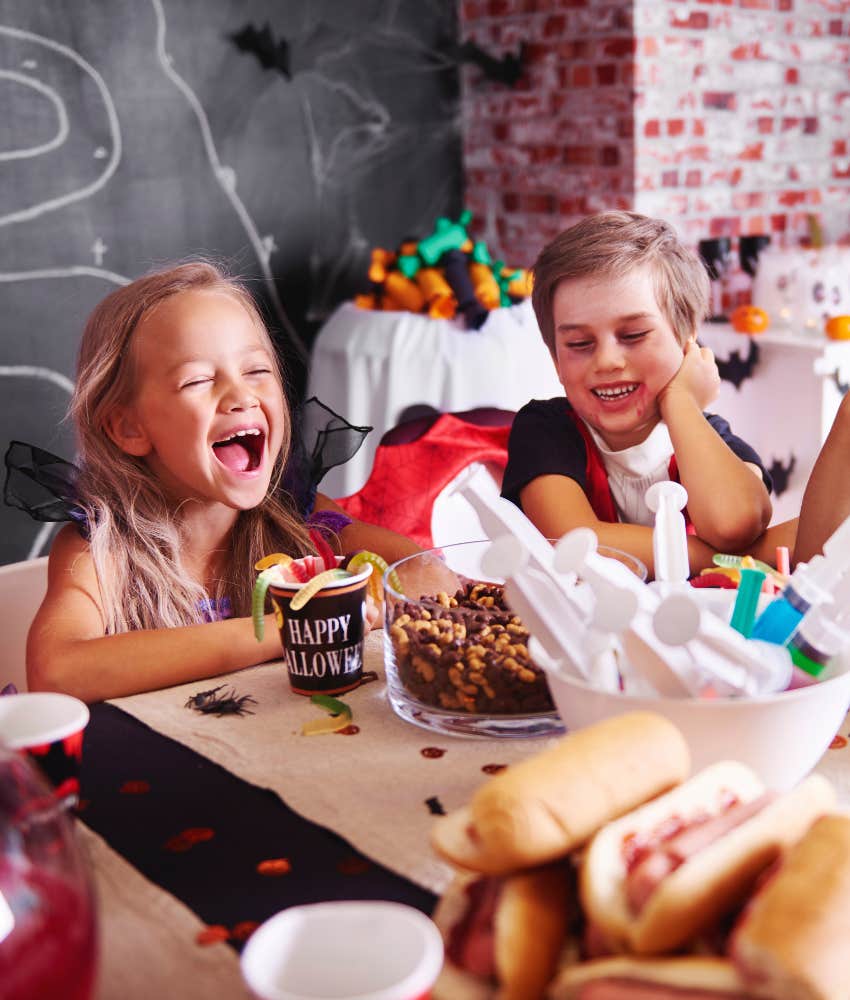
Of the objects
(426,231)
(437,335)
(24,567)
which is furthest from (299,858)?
(426,231)

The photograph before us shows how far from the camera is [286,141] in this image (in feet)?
11.3

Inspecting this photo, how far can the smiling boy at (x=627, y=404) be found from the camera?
152 centimetres

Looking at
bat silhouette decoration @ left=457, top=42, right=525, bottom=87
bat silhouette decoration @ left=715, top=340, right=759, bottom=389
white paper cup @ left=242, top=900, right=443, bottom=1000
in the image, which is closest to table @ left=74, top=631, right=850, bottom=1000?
white paper cup @ left=242, top=900, right=443, bottom=1000

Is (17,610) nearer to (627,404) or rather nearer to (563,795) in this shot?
(627,404)

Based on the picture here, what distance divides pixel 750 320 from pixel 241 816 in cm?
270

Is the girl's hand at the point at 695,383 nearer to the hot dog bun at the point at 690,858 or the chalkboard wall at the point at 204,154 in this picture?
the hot dog bun at the point at 690,858

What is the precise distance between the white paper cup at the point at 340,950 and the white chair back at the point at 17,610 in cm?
92

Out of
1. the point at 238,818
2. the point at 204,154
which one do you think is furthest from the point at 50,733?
the point at 204,154

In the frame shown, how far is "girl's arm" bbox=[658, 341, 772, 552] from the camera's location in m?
1.49

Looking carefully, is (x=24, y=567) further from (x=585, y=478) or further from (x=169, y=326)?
(x=585, y=478)

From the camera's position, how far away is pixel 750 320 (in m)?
3.19

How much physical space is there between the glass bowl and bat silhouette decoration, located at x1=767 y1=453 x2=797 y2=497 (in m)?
2.35

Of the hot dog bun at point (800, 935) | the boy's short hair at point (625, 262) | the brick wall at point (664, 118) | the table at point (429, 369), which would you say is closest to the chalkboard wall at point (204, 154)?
the brick wall at point (664, 118)

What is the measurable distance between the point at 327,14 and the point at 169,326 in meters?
2.38
